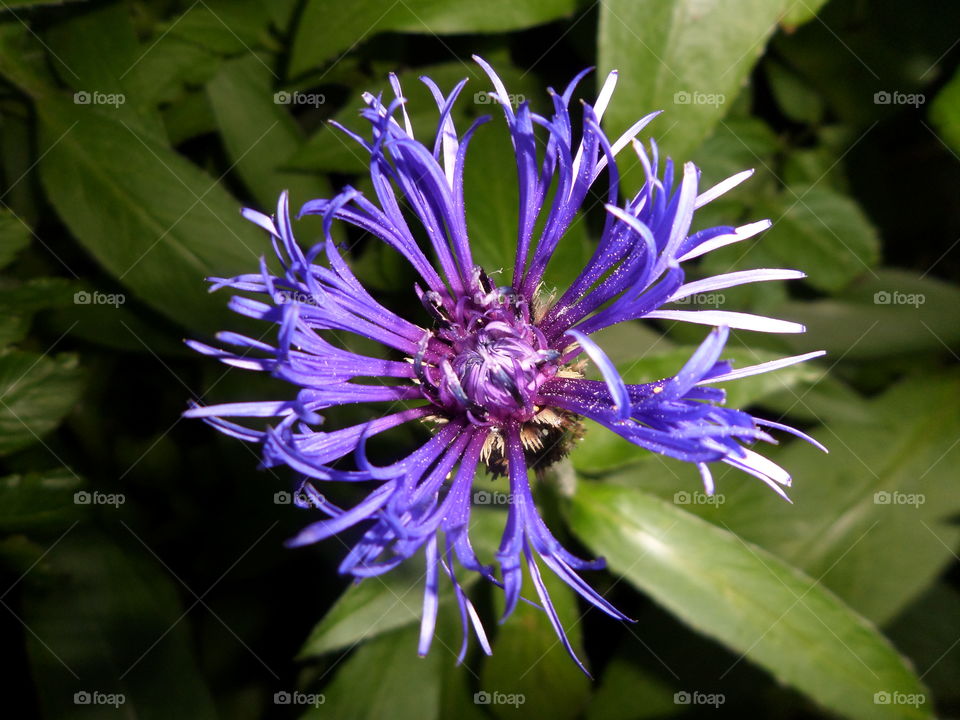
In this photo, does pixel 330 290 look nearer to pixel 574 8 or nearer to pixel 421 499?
pixel 421 499

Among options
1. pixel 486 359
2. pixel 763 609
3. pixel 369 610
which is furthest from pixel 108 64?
pixel 763 609

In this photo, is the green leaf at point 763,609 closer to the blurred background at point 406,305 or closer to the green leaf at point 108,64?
the blurred background at point 406,305

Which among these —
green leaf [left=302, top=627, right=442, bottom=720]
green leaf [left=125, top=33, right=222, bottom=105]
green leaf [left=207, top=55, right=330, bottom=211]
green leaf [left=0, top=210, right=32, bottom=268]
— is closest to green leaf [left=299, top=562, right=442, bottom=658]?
green leaf [left=302, top=627, right=442, bottom=720]

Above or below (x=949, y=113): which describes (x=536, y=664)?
below

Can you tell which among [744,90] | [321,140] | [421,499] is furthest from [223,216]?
[744,90]

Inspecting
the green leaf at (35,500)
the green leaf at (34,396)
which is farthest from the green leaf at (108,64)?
the green leaf at (35,500)

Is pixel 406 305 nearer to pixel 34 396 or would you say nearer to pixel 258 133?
pixel 258 133
